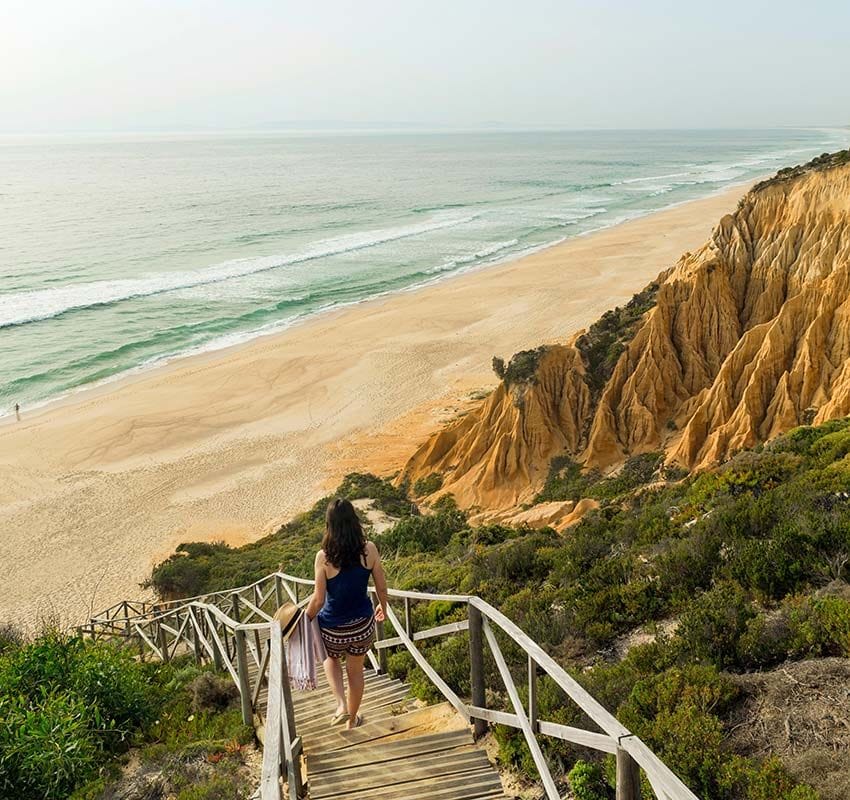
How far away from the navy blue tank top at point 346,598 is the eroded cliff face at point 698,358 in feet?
43.4

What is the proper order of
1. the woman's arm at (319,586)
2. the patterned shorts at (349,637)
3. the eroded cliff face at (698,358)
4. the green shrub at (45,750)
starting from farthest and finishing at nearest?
the eroded cliff face at (698,358), the green shrub at (45,750), the patterned shorts at (349,637), the woman's arm at (319,586)

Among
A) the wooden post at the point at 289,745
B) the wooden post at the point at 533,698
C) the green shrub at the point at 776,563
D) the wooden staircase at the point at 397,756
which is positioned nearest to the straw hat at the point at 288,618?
the wooden post at the point at 289,745

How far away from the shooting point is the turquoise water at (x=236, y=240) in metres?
44.6

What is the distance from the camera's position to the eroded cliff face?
17328 millimetres

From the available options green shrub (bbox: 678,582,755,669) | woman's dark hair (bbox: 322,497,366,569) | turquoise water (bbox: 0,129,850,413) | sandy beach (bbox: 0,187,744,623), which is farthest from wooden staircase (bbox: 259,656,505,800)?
turquoise water (bbox: 0,129,850,413)

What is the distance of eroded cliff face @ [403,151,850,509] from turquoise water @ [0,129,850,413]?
26.0 metres

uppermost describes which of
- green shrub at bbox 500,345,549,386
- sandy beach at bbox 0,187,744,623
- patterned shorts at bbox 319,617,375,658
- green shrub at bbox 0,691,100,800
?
patterned shorts at bbox 319,617,375,658

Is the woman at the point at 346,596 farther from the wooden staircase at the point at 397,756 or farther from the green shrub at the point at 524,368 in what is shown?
the green shrub at the point at 524,368

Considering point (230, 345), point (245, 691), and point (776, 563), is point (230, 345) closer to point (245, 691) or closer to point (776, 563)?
point (245, 691)

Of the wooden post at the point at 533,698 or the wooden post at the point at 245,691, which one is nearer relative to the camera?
the wooden post at the point at 533,698

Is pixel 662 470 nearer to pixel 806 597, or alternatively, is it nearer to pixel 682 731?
pixel 806 597

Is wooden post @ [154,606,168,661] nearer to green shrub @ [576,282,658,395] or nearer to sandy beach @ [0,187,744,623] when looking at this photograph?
sandy beach @ [0,187,744,623]

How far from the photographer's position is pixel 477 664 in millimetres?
5406

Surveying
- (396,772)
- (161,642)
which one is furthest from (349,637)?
(161,642)
